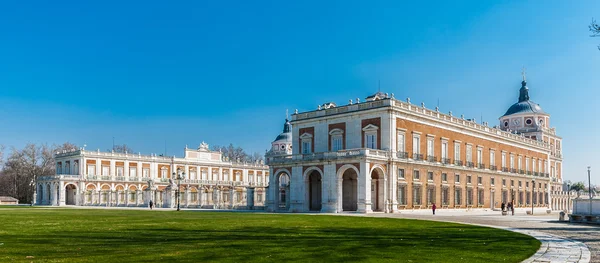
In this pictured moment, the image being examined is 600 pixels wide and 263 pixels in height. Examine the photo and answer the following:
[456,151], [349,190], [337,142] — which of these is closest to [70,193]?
[337,142]

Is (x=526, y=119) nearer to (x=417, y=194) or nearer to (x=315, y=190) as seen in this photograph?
(x=417, y=194)

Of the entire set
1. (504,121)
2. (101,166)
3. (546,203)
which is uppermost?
(504,121)

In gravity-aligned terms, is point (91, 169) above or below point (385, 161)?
below

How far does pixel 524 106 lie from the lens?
3445 inches

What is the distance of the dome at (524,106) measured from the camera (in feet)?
284

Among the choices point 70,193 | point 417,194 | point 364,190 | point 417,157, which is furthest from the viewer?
point 70,193

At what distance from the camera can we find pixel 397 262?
11.6 m

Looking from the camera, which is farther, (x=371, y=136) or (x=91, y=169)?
(x=91, y=169)

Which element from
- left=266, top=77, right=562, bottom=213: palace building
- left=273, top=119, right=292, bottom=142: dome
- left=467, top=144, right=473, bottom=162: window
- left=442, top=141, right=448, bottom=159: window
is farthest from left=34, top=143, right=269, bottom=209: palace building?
left=467, top=144, right=473, bottom=162: window

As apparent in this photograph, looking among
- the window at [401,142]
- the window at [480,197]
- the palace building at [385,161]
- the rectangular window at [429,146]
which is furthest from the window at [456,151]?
the window at [401,142]

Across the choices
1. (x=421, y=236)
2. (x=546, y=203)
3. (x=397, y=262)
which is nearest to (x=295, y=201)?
(x=421, y=236)

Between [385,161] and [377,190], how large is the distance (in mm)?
2720

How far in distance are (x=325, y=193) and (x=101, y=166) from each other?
49.2 m

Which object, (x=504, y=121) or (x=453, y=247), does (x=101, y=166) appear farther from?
(x=453, y=247)
